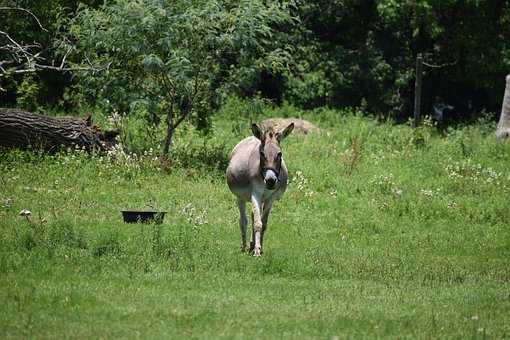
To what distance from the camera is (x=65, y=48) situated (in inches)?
899

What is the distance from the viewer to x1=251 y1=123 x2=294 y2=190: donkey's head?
13.2m

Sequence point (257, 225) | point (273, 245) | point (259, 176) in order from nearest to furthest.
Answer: point (257, 225)
point (259, 176)
point (273, 245)

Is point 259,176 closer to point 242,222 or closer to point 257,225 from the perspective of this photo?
point 257,225

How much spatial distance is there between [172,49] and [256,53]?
Result: 750cm

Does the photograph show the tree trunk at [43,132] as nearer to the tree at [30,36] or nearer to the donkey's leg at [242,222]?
the tree at [30,36]

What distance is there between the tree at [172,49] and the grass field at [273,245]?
1.34 meters

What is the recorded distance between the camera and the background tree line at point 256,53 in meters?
20.9

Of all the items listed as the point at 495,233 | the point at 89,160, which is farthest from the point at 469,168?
the point at 89,160

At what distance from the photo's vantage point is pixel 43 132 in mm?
20484

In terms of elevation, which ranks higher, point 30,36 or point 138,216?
point 30,36

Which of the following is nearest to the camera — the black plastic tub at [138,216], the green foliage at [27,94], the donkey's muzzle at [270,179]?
the donkey's muzzle at [270,179]

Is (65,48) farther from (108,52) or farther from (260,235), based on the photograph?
(260,235)

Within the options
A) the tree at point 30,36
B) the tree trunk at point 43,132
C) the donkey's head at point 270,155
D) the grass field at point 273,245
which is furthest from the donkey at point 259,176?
the tree at point 30,36

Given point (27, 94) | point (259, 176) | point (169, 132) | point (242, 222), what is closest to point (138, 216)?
point (242, 222)
